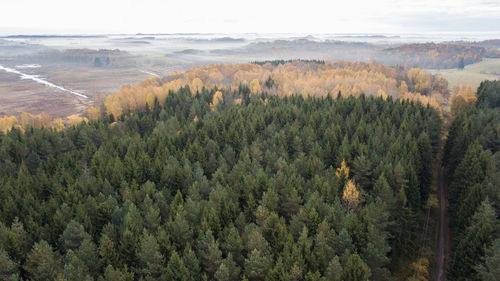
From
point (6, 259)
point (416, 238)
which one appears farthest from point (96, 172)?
point (416, 238)

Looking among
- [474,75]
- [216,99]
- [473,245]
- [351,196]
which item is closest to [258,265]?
[351,196]

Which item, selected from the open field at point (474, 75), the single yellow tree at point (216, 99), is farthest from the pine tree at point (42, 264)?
the open field at point (474, 75)

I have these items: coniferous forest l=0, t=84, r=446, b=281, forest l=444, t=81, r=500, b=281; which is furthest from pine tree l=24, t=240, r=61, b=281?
forest l=444, t=81, r=500, b=281

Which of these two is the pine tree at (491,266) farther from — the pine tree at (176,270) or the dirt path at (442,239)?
the pine tree at (176,270)

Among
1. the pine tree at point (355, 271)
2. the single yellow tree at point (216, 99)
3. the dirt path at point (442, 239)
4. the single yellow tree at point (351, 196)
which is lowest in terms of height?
the dirt path at point (442, 239)

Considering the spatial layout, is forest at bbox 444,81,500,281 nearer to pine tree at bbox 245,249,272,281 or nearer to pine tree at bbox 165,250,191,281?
pine tree at bbox 245,249,272,281
